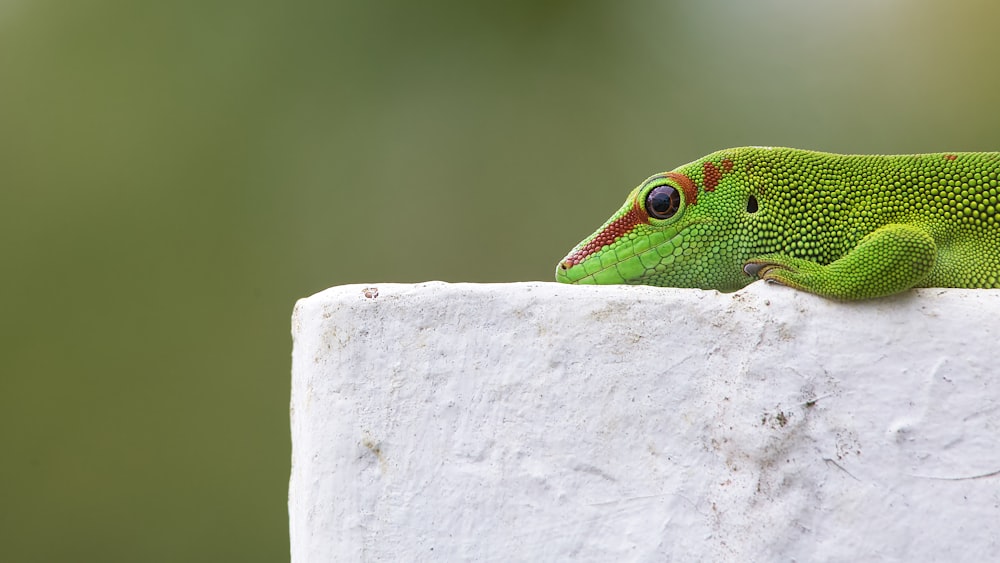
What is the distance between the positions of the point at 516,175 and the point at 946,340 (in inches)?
116

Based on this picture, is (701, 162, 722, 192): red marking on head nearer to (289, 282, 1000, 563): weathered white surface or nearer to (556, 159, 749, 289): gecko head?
(556, 159, 749, 289): gecko head

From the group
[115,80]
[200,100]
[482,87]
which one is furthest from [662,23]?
[115,80]

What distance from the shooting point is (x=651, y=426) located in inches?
55.2

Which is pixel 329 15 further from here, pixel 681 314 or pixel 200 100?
pixel 681 314

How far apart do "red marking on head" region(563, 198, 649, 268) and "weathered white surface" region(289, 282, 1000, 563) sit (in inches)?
11.7

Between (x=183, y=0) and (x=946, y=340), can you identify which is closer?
(x=946, y=340)

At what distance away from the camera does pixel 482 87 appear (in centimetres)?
425

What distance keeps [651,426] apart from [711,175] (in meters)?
0.58

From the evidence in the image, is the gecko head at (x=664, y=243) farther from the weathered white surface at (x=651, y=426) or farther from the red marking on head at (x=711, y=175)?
the weathered white surface at (x=651, y=426)

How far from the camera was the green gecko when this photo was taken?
5.18 ft

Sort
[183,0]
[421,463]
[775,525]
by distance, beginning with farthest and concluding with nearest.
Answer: [183,0] < [421,463] < [775,525]

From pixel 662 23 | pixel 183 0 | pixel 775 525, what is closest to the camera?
pixel 775 525

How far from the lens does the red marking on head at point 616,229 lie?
→ 5.71ft

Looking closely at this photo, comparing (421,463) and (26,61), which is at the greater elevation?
(26,61)
